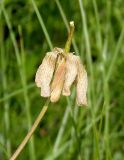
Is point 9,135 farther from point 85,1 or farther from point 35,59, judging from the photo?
point 85,1

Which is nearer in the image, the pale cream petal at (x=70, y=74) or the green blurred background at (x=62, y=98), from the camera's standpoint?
the pale cream petal at (x=70, y=74)

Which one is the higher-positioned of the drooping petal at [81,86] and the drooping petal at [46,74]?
the drooping petal at [46,74]

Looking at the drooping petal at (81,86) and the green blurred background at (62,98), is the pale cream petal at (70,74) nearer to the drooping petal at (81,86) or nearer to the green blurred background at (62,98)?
the drooping petal at (81,86)

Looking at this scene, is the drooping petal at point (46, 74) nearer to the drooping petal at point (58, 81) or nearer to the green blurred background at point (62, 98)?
the drooping petal at point (58, 81)

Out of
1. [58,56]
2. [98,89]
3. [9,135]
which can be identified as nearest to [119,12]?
[98,89]

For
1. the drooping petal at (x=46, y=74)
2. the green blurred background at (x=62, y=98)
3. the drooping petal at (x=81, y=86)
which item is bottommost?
the green blurred background at (x=62, y=98)

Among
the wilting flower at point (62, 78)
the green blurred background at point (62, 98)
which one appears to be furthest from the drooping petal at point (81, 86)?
the green blurred background at point (62, 98)

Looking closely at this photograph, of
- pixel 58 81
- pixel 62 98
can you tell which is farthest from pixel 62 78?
pixel 62 98

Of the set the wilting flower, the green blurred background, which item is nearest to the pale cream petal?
the wilting flower
